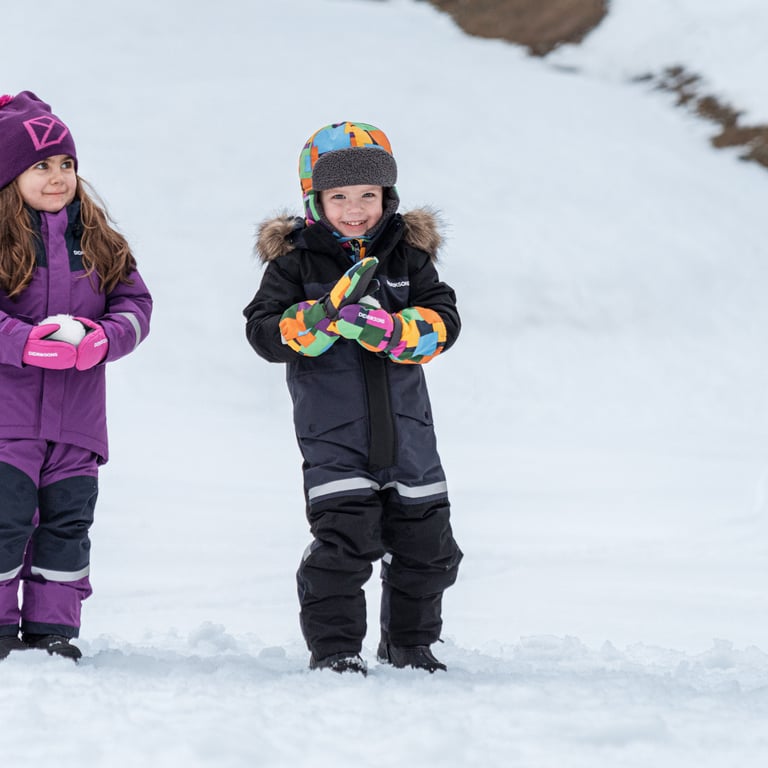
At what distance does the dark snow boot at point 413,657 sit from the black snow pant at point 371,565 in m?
0.02

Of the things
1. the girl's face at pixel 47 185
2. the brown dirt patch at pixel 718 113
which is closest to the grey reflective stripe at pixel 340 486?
the girl's face at pixel 47 185

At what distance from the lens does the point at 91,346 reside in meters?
3.16

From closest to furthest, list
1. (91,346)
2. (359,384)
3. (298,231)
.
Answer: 1. (91,346)
2. (359,384)
3. (298,231)

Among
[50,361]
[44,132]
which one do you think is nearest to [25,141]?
[44,132]

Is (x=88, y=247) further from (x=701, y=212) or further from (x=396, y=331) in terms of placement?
(x=701, y=212)

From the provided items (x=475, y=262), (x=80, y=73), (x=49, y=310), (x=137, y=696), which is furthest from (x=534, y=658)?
(x=80, y=73)

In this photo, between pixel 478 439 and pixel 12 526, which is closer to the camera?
pixel 12 526

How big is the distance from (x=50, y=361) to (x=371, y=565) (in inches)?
43.9

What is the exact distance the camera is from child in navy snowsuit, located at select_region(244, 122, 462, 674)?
10.3ft

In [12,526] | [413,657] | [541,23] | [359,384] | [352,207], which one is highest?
[541,23]

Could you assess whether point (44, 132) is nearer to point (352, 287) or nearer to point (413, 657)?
point (352, 287)

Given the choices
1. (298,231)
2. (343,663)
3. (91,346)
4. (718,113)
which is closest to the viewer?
(343,663)

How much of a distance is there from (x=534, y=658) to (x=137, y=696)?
1734mm

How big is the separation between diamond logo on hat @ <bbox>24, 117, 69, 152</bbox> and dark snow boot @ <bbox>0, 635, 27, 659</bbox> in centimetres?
147
